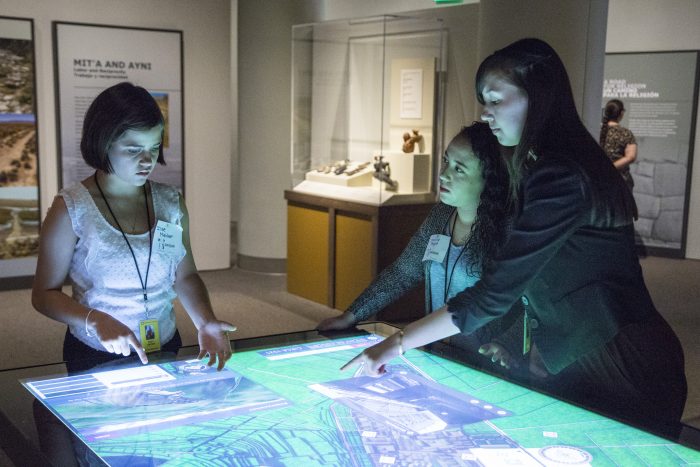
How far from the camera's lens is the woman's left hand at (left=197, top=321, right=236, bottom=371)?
2.13m

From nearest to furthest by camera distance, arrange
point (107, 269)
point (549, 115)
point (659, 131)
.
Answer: point (549, 115) → point (107, 269) → point (659, 131)

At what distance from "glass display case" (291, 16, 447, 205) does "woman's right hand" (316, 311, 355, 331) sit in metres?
3.75

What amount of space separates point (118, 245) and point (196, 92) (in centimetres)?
586

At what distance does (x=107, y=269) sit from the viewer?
7.55ft

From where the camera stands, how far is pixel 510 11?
15.9ft

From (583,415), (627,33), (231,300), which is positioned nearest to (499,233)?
(583,415)

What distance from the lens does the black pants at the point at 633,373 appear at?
1.95 m

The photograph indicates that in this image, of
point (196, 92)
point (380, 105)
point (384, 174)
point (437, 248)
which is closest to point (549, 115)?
point (437, 248)

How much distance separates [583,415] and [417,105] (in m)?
4.78

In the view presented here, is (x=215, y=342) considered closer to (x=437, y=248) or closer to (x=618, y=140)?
(x=437, y=248)

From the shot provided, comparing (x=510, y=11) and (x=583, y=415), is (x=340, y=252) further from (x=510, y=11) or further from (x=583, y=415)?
(x=583, y=415)

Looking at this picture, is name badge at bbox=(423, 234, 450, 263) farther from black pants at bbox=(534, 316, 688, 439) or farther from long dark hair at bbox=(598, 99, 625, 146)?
long dark hair at bbox=(598, 99, 625, 146)

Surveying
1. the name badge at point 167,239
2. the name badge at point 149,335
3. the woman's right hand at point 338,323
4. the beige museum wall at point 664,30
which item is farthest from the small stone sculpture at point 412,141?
the beige museum wall at point 664,30

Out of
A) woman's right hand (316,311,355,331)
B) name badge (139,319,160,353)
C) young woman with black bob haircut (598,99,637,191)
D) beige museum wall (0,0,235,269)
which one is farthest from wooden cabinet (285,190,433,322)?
name badge (139,319,160,353)
